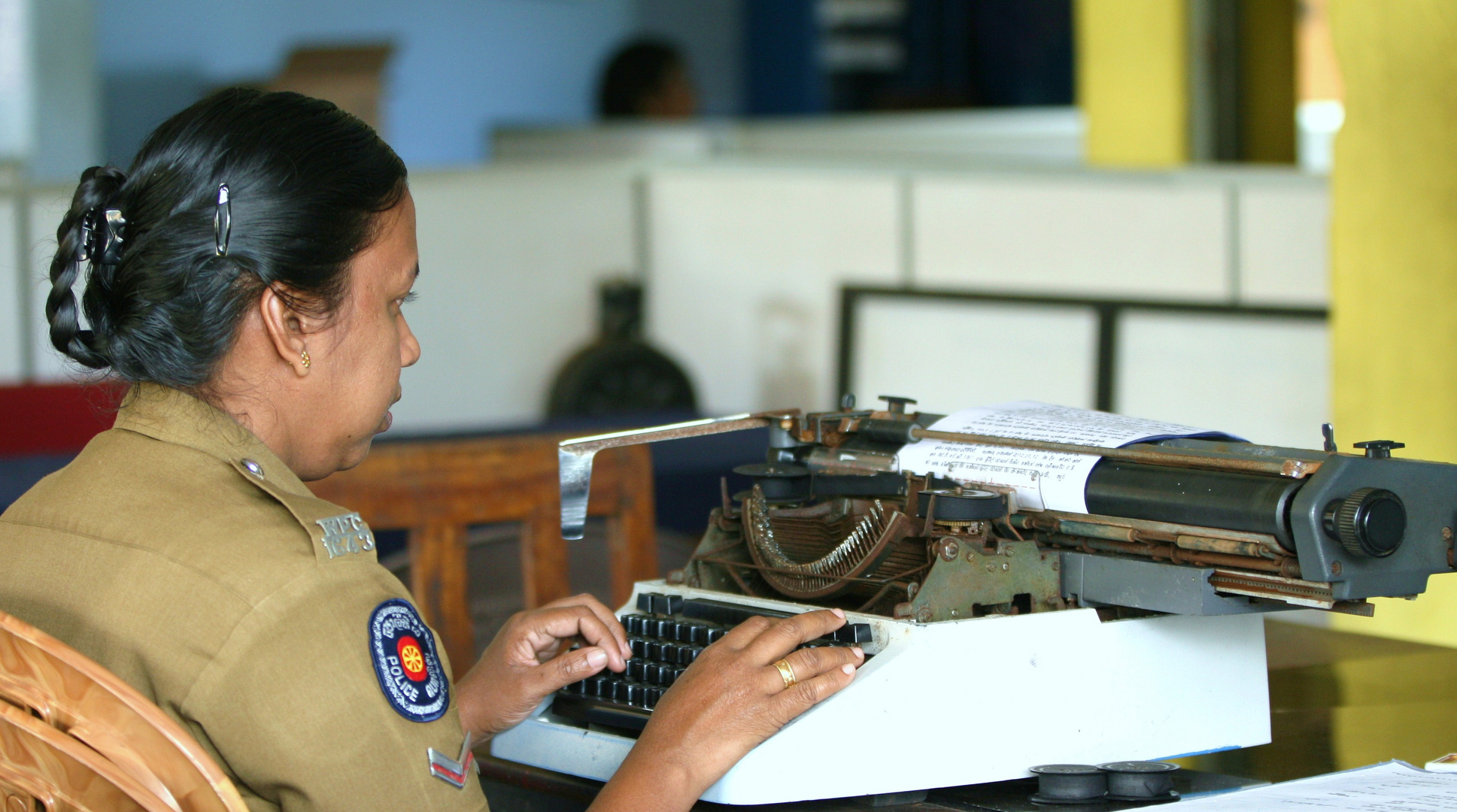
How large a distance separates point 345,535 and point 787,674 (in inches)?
15.0

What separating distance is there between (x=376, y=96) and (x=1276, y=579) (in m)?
5.37

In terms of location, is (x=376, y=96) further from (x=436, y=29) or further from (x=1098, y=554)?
(x=1098, y=554)

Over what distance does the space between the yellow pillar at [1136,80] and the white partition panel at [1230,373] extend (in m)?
0.67

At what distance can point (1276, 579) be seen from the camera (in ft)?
4.10

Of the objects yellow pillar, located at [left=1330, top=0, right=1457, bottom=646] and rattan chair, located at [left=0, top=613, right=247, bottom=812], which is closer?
rattan chair, located at [left=0, top=613, right=247, bottom=812]

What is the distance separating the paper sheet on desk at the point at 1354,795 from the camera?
1.18m

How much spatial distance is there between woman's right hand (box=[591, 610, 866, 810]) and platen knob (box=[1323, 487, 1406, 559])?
1.28ft

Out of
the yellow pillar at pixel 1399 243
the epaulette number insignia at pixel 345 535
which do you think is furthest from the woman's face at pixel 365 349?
the yellow pillar at pixel 1399 243

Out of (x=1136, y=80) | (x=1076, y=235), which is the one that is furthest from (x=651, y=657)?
(x=1136, y=80)

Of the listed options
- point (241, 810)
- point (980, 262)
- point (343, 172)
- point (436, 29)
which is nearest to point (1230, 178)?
point (980, 262)

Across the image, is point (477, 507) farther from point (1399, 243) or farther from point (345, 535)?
point (1399, 243)

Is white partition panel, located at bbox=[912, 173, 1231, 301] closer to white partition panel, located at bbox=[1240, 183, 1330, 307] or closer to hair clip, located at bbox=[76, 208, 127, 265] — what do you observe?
white partition panel, located at bbox=[1240, 183, 1330, 307]

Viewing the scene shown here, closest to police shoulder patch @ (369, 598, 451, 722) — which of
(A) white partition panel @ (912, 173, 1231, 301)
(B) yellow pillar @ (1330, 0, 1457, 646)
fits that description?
(B) yellow pillar @ (1330, 0, 1457, 646)

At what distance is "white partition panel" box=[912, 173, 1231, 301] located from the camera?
3826mm
